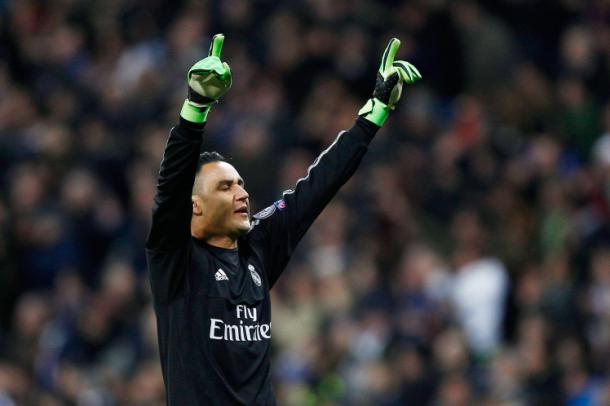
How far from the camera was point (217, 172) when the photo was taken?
5703mm

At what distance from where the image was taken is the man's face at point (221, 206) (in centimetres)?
562

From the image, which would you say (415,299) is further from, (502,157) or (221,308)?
(221,308)

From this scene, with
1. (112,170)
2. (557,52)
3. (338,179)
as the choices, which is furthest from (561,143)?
(338,179)

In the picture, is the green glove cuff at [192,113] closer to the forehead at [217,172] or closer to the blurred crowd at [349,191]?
the forehead at [217,172]

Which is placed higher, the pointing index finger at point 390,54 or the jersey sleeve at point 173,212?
the pointing index finger at point 390,54

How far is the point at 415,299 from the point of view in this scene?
34.2 ft

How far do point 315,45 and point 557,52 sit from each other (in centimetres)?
227

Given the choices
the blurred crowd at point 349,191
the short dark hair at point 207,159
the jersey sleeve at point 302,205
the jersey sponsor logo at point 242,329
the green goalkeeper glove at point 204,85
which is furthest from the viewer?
the blurred crowd at point 349,191

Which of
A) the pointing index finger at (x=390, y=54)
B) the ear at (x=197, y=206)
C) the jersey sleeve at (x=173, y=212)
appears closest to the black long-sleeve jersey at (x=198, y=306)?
the jersey sleeve at (x=173, y=212)

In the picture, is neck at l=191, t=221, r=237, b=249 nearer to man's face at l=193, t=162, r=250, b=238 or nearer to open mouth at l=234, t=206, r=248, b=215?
man's face at l=193, t=162, r=250, b=238

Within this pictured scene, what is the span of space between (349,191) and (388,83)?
590 cm

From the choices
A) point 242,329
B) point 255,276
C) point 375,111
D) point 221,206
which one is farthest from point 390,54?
point 242,329

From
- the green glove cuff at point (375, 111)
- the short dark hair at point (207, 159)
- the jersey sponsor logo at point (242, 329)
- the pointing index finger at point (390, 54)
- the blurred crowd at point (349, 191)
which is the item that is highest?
the blurred crowd at point (349, 191)

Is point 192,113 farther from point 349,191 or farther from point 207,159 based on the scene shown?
point 349,191
